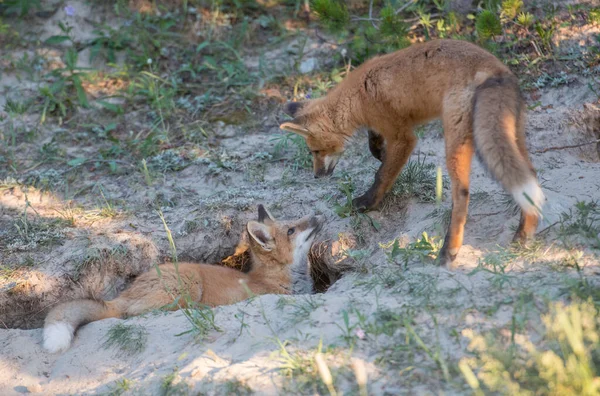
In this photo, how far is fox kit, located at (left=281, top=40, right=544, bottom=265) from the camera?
13.7 feet

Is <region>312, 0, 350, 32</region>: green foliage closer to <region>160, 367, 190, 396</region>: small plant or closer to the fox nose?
the fox nose

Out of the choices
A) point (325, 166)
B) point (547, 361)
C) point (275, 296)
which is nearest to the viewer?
point (547, 361)

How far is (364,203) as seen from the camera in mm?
5840

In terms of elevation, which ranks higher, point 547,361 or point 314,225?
point 547,361

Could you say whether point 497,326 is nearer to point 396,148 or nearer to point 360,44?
point 396,148

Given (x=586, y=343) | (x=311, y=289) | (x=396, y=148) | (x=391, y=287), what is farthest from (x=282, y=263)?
(x=586, y=343)

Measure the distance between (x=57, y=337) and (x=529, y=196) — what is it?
3387mm

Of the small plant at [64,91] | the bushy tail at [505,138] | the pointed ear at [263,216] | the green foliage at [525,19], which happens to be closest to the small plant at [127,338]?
the pointed ear at [263,216]

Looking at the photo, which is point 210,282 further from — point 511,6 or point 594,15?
point 594,15

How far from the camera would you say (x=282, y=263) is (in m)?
6.16

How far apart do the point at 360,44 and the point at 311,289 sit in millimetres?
3107

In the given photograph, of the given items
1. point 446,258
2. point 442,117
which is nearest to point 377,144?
point 442,117

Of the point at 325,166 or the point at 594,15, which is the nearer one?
the point at 325,166

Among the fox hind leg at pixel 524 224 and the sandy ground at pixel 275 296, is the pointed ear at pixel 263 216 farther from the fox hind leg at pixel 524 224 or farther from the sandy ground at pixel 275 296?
the fox hind leg at pixel 524 224
